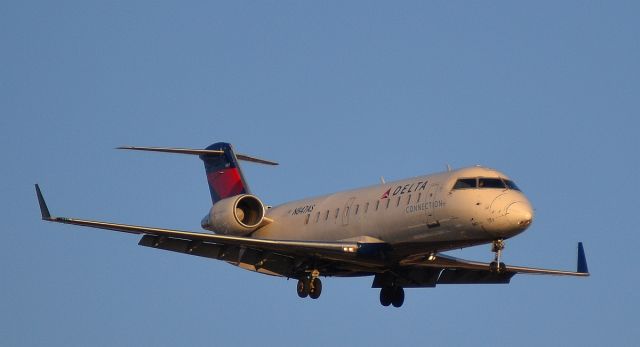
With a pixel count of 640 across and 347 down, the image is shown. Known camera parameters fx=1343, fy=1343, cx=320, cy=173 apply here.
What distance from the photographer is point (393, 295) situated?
33.5m

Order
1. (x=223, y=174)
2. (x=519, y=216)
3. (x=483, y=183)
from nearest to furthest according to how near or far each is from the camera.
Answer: (x=519, y=216), (x=483, y=183), (x=223, y=174)

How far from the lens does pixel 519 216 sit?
28.7 metres

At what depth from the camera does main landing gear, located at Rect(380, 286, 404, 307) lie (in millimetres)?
33469

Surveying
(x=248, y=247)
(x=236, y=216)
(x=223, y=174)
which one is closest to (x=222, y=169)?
(x=223, y=174)

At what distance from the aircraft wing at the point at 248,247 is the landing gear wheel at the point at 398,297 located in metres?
1.47

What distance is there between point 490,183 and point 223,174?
1028 centimetres

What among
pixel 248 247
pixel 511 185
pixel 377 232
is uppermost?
pixel 511 185

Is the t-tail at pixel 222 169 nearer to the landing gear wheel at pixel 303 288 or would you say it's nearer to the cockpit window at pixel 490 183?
the landing gear wheel at pixel 303 288

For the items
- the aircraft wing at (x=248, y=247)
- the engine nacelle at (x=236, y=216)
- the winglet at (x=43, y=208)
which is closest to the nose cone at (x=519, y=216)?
the aircraft wing at (x=248, y=247)

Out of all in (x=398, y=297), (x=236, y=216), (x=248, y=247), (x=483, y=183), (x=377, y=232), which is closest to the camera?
(x=483, y=183)

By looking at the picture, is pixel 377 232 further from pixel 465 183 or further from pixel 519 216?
pixel 519 216

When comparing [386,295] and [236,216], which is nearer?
[386,295]

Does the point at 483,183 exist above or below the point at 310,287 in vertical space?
above

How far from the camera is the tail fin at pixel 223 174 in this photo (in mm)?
37219
